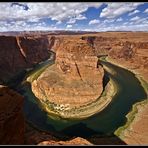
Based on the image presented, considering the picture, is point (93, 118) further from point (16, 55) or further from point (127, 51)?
point (127, 51)

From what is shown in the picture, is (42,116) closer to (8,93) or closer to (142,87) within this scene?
(8,93)

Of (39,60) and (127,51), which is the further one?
(39,60)

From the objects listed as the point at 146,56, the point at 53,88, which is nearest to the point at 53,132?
the point at 53,88

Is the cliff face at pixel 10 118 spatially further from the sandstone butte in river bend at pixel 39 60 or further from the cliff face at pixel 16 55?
the cliff face at pixel 16 55

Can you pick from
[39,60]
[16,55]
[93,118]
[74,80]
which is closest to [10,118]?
[93,118]

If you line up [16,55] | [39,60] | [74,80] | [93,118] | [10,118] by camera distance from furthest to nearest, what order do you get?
[39,60], [16,55], [74,80], [93,118], [10,118]

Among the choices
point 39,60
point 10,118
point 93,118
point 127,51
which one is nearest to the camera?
point 10,118

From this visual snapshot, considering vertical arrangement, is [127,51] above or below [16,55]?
below
